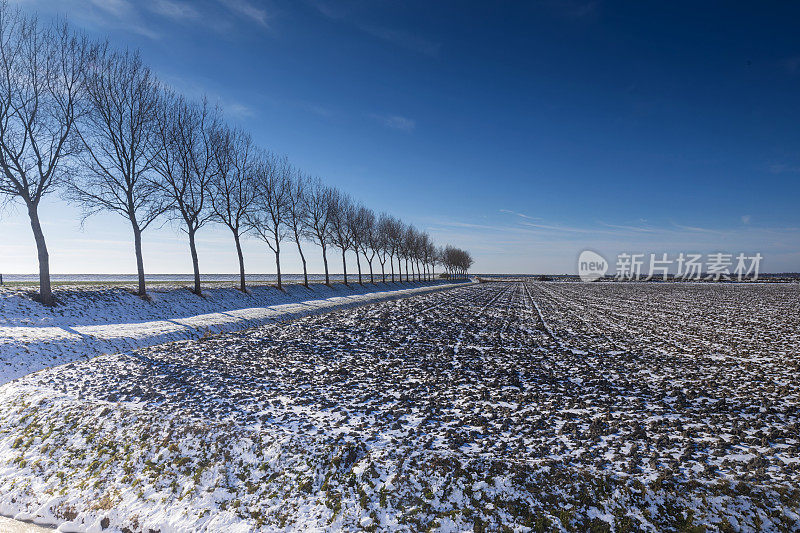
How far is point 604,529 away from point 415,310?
25485 mm

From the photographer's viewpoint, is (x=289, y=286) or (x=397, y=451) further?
(x=289, y=286)

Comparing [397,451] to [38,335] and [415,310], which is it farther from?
[415,310]

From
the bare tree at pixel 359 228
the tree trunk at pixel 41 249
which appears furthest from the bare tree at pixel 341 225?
the tree trunk at pixel 41 249

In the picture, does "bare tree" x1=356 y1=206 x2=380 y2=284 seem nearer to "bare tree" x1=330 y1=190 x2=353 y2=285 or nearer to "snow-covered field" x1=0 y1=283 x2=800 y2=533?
"bare tree" x1=330 y1=190 x2=353 y2=285

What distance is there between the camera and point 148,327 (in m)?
21.5

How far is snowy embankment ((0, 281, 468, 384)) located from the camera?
587 inches

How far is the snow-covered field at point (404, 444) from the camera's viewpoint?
19.7ft

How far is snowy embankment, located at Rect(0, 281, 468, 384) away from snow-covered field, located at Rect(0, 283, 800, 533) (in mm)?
2672

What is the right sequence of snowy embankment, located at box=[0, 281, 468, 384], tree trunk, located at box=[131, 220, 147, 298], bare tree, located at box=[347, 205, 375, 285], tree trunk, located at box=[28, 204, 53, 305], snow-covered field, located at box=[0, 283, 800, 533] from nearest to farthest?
snow-covered field, located at box=[0, 283, 800, 533] < snowy embankment, located at box=[0, 281, 468, 384] < tree trunk, located at box=[28, 204, 53, 305] < tree trunk, located at box=[131, 220, 147, 298] < bare tree, located at box=[347, 205, 375, 285]

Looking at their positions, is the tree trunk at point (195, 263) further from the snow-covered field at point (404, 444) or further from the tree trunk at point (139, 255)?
the snow-covered field at point (404, 444)

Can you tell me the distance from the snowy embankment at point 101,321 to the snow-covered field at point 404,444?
2672 millimetres

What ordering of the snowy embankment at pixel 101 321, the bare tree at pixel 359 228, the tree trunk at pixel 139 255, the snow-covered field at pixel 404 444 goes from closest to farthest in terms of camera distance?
1. the snow-covered field at pixel 404 444
2. the snowy embankment at pixel 101 321
3. the tree trunk at pixel 139 255
4. the bare tree at pixel 359 228

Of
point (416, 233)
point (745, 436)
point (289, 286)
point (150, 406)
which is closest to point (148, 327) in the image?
point (150, 406)

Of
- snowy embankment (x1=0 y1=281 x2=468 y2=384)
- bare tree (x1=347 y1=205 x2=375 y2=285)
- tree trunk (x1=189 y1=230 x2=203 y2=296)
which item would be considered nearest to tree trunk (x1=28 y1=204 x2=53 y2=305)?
snowy embankment (x1=0 y1=281 x2=468 y2=384)
